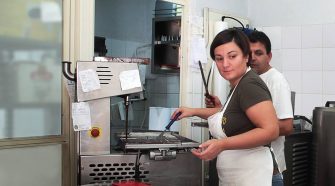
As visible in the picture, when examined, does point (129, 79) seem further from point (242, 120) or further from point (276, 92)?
point (276, 92)

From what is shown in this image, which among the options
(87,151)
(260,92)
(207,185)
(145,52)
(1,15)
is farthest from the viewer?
(145,52)

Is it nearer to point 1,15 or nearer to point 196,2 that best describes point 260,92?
point 1,15

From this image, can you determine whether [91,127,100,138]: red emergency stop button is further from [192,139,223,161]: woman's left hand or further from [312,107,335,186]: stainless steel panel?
[312,107,335,186]: stainless steel panel

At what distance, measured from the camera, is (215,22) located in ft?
9.09

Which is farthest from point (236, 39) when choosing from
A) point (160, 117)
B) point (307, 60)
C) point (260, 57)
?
point (307, 60)

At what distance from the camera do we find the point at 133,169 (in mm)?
1578

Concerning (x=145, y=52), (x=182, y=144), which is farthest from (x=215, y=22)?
(x=182, y=144)

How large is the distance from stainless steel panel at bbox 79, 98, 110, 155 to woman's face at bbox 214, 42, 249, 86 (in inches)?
20.3

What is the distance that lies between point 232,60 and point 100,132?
2.05 ft

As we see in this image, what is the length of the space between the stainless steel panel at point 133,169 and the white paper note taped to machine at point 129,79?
29cm

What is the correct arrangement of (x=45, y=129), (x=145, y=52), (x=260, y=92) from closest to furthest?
(x=260, y=92) → (x=45, y=129) → (x=145, y=52)

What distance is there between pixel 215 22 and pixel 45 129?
1.48 meters

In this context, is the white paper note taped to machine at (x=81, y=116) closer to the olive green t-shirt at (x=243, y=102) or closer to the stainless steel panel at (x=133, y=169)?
the stainless steel panel at (x=133, y=169)

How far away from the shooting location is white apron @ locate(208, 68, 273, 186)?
1436 mm
